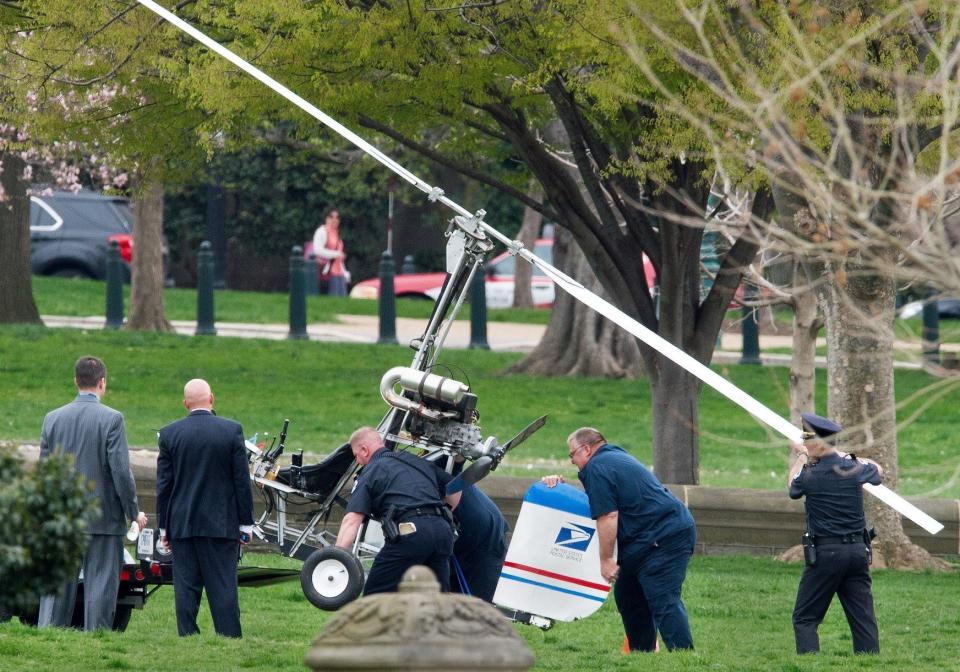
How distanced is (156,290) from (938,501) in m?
14.5

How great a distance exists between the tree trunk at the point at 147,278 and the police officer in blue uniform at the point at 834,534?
16716 millimetres

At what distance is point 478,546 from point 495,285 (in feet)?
79.7

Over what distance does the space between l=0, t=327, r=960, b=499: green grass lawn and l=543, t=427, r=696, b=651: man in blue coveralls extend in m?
6.72

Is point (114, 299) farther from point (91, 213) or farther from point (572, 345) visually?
point (91, 213)

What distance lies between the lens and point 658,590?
33.6 feet

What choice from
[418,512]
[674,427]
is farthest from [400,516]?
[674,427]

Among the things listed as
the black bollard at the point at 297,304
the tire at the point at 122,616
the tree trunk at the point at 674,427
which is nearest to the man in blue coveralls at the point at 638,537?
the tire at the point at 122,616

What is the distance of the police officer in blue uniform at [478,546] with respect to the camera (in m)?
10.8

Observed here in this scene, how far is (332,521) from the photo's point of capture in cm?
1444

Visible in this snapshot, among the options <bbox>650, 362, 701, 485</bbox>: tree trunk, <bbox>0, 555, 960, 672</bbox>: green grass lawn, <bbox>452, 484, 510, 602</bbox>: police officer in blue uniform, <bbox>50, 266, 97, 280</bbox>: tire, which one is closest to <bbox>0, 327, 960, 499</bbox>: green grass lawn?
<bbox>650, 362, 701, 485</bbox>: tree trunk

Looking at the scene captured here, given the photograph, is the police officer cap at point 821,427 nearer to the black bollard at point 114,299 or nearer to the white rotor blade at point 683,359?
the white rotor blade at point 683,359

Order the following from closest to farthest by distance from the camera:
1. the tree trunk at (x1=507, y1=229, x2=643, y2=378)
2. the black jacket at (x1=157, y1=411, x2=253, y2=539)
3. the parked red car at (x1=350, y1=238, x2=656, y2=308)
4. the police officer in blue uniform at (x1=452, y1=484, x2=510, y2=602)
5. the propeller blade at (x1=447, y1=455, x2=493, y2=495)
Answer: the black jacket at (x1=157, y1=411, x2=253, y2=539) → the propeller blade at (x1=447, y1=455, x2=493, y2=495) → the police officer in blue uniform at (x1=452, y1=484, x2=510, y2=602) → the tree trunk at (x1=507, y1=229, x2=643, y2=378) → the parked red car at (x1=350, y1=238, x2=656, y2=308)

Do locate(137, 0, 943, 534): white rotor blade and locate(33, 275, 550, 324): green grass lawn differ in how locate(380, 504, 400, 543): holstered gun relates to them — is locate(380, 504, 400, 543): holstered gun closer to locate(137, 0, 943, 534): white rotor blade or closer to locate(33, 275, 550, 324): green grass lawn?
locate(137, 0, 943, 534): white rotor blade

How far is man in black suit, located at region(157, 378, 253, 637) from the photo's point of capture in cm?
1007
